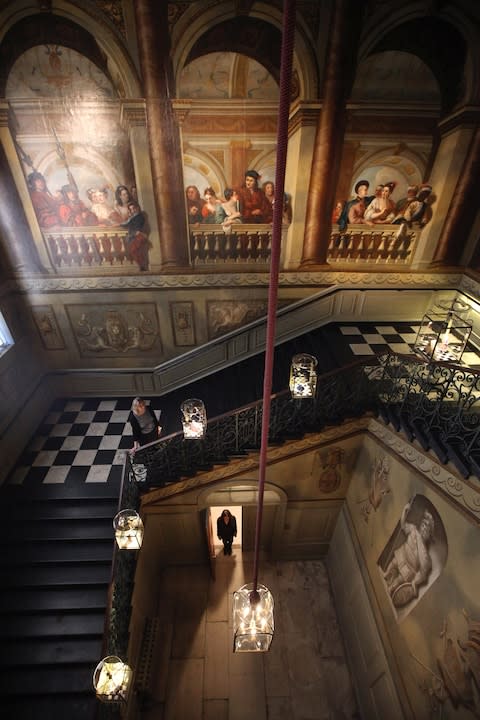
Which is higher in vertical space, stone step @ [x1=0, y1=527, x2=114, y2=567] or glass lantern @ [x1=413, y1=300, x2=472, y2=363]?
glass lantern @ [x1=413, y1=300, x2=472, y2=363]

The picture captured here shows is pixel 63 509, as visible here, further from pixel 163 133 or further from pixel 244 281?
pixel 163 133

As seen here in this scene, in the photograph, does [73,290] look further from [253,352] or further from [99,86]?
[253,352]

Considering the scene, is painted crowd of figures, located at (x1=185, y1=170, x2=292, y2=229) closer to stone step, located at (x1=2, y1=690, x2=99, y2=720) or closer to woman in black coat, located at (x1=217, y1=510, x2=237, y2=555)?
woman in black coat, located at (x1=217, y1=510, x2=237, y2=555)

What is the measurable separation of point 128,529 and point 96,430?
2865 mm

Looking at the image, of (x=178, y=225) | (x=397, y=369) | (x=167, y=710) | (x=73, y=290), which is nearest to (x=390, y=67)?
(x=178, y=225)

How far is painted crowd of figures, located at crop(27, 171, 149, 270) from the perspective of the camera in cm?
516

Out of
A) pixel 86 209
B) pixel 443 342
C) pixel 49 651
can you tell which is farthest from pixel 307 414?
pixel 86 209

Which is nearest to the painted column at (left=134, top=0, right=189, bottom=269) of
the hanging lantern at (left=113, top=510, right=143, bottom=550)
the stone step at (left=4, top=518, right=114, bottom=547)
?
the hanging lantern at (left=113, top=510, right=143, bottom=550)

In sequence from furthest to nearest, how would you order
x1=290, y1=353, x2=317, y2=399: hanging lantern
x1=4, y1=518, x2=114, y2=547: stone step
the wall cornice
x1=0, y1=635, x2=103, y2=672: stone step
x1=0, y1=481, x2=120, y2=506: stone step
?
the wall cornice, x1=0, y1=481, x2=120, y2=506: stone step, x1=4, y1=518, x2=114, y2=547: stone step, x1=0, y1=635, x2=103, y2=672: stone step, x1=290, y1=353, x2=317, y2=399: hanging lantern

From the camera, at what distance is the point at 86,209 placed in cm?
530

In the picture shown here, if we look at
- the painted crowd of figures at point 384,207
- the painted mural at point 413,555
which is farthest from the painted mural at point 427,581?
the painted crowd of figures at point 384,207

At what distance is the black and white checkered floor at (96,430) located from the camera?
5402mm

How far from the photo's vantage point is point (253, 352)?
668 cm

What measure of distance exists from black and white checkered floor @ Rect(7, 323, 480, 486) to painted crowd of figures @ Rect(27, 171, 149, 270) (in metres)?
3.24
